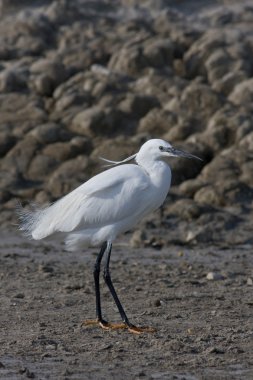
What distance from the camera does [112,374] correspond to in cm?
786

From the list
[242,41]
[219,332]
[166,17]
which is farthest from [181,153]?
[166,17]

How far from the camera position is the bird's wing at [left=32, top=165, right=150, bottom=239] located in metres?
9.61

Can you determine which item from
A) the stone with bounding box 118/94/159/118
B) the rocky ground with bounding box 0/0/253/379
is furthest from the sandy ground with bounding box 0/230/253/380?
the stone with bounding box 118/94/159/118

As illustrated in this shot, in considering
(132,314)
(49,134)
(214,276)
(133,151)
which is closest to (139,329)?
(132,314)

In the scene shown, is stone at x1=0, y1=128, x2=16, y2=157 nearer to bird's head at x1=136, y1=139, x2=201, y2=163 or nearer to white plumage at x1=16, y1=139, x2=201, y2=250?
white plumage at x1=16, y1=139, x2=201, y2=250

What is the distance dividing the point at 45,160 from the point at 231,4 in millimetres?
9052

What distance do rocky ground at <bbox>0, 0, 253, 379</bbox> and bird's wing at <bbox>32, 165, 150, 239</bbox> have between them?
92cm

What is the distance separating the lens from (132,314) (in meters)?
10.2

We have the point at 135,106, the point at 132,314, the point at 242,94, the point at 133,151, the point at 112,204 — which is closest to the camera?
the point at 112,204

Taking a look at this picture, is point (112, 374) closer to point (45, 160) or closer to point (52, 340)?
point (52, 340)

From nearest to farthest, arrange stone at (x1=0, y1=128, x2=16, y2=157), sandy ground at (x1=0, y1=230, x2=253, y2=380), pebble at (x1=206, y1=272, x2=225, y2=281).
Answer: sandy ground at (x1=0, y1=230, x2=253, y2=380)
pebble at (x1=206, y1=272, x2=225, y2=281)
stone at (x1=0, y1=128, x2=16, y2=157)

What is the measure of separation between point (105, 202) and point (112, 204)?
0.07 metres

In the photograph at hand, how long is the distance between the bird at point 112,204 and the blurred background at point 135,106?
477cm

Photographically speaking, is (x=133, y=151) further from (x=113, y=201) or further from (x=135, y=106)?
(x=113, y=201)
